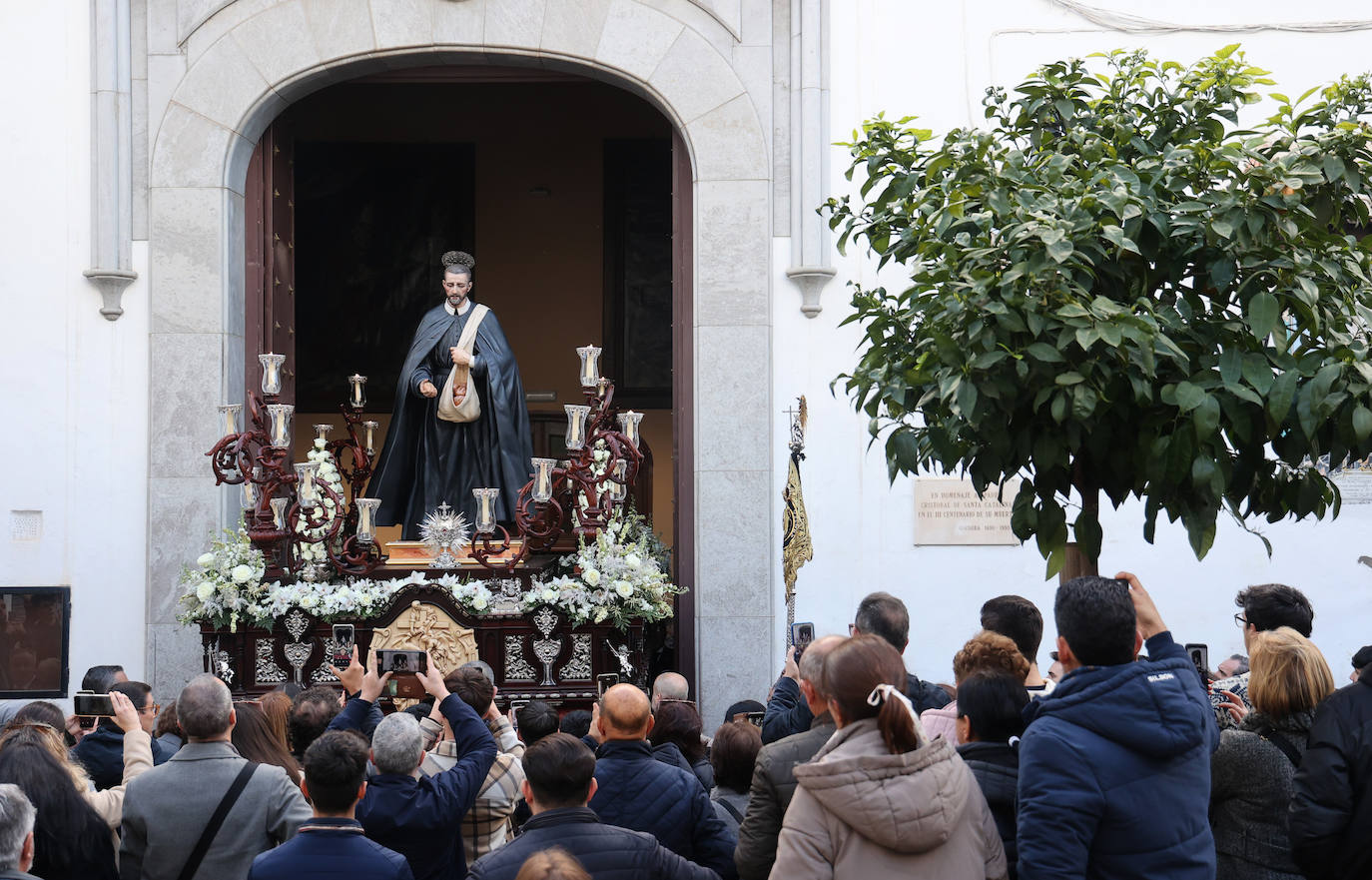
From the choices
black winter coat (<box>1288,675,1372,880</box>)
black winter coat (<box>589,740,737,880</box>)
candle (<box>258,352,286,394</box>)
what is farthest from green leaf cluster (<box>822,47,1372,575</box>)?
candle (<box>258,352,286,394</box>)

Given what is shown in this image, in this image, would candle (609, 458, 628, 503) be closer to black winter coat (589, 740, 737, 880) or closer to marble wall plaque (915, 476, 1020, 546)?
marble wall plaque (915, 476, 1020, 546)

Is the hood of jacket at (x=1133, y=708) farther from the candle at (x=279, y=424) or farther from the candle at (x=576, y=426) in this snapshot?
the candle at (x=279, y=424)

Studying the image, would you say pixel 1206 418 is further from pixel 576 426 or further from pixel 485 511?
pixel 485 511

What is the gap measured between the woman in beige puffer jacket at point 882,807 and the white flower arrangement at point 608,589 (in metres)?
5.45

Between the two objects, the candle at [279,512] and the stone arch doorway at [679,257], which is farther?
the stone arch doorway at [679,257]

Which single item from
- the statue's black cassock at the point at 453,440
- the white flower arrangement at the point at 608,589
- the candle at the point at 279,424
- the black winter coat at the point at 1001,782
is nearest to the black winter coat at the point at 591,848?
the black winter coat at the point at 1001,782

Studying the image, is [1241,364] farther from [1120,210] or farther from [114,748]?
[114,748]

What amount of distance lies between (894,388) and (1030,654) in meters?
1.00

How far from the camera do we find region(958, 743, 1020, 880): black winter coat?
3758mm

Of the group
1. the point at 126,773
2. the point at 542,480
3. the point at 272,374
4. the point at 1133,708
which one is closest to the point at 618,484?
the point at 542,480

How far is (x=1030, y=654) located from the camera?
490 cm

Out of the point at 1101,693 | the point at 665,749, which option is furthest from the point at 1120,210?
A: the point at 665,749

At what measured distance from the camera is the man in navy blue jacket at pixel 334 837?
3576 mm

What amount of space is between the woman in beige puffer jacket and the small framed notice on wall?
26.2 ft
